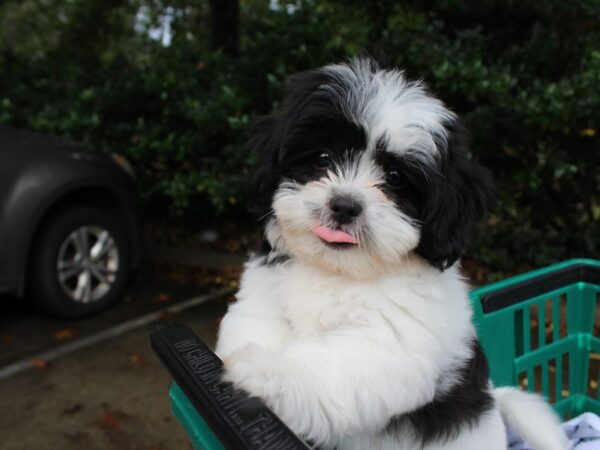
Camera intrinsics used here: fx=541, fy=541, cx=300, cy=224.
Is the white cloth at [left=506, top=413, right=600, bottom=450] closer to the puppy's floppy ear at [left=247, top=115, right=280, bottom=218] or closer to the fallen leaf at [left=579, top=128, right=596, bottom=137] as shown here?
the puppy's floppy ear at [left=247, top=115, right=280, bottom=218]

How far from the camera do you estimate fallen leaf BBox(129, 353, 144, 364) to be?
146 inches

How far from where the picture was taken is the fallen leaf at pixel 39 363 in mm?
3584

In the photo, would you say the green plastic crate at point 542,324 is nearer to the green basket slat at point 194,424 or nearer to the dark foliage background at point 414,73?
the green basket slat at point 194,424

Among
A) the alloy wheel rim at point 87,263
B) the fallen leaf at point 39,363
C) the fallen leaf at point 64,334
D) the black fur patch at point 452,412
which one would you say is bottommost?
the fallen leaf at point 39,363

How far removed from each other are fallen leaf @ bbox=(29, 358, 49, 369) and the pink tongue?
287 centimetres

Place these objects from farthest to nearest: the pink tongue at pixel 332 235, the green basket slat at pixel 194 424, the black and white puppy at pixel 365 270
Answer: the pink tongue at pixel 332 235 < the black and white puppy at pixel 365 270 < the green basket slat at pixel 194 424

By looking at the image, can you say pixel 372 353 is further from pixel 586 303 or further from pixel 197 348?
pixel 586 303

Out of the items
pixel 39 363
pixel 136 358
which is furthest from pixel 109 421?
pixel 39 363

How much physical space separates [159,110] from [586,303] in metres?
4.34

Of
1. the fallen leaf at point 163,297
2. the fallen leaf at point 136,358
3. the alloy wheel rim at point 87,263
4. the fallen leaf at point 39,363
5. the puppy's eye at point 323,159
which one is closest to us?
the puppy's eye at point 323,159

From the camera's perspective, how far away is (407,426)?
1559 mm

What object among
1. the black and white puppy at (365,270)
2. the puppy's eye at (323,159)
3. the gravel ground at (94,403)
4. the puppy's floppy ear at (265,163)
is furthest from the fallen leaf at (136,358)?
the puppy's eye at (323,159)

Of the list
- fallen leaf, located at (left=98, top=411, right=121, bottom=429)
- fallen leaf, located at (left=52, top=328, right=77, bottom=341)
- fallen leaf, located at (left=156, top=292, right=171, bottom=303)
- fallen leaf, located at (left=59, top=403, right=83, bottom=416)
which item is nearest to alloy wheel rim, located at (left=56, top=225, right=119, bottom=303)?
fallen leaf, located at (left=52, top=328, right=77, bottom=341)

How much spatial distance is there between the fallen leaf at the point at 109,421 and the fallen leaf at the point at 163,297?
5.66 feet
